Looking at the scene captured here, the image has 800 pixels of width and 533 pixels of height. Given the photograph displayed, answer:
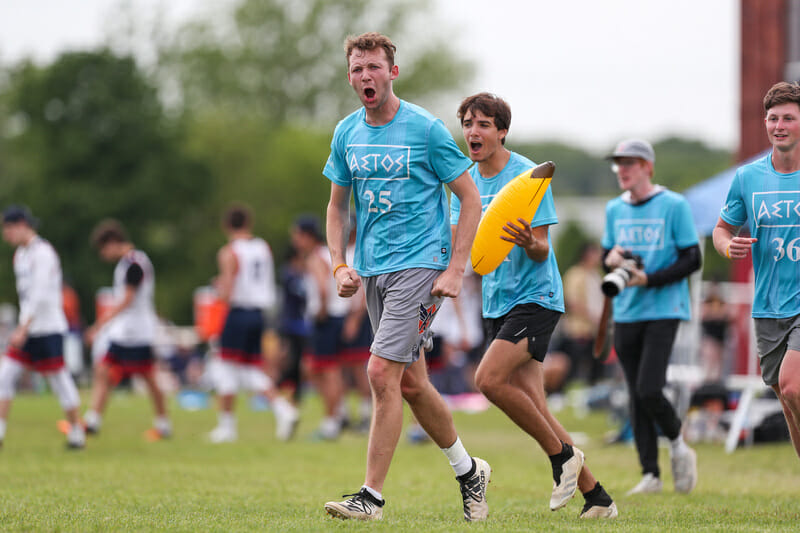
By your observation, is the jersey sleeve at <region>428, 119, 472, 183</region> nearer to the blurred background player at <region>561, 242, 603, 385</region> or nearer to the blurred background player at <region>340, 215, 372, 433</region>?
the blurred background player at <region>340, 215, 372, 433</region>

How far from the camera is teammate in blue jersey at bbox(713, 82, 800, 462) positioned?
581cm

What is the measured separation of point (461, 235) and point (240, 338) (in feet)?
25.2

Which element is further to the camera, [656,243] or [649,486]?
[656,243]

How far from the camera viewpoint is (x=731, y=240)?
5887mm

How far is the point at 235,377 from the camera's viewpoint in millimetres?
12953

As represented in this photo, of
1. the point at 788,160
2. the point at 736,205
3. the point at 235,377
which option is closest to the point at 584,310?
the point at 235,377

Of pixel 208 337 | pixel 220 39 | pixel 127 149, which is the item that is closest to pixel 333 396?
pixel 208 337

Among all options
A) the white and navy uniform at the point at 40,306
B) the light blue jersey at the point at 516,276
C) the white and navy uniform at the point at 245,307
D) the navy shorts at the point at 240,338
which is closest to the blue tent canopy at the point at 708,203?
the white and navy uniform at the point at 245,307

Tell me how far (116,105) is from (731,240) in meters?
41.0

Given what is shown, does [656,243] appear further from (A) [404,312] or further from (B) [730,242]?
(A) [404,312]

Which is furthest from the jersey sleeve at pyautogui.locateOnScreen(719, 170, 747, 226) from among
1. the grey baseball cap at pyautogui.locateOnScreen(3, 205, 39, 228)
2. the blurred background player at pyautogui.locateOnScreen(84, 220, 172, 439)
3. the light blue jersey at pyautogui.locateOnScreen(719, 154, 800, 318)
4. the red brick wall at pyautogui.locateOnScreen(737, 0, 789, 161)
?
the red brick wall at pyautogui.locateOnScreen(737, 0, 789, 161)

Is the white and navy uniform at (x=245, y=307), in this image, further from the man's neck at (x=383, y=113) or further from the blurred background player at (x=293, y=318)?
the man's neck at (x=383, y=113)

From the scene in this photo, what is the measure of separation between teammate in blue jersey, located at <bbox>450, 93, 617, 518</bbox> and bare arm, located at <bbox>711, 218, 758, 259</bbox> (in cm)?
98

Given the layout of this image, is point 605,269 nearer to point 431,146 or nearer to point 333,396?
point 431,146
